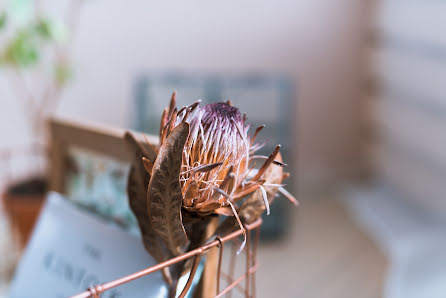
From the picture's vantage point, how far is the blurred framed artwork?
66.8 inches

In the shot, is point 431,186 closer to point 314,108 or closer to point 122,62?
point 314,108

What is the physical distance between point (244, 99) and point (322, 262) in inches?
24.5

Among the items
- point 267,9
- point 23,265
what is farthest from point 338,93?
point 23,265

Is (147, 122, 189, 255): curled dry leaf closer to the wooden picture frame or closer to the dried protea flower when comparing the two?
the dried protea flower

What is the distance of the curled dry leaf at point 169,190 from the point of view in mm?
361

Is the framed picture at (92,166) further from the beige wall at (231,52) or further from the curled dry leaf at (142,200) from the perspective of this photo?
the beige wall at (231,52)

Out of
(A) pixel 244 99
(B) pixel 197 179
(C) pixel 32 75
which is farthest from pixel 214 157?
(C) pixel 32 75

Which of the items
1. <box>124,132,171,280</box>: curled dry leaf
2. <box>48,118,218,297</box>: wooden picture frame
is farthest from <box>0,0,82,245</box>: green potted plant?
<box>124,132,171,280</box>: curled dry leaf

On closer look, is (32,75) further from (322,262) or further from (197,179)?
(197,179)

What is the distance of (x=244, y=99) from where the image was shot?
1741 millimetres

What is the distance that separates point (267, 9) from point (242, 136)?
5.50ft

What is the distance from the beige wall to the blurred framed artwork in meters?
0.22

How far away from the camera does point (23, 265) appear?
0.56 metres

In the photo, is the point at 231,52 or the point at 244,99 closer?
the point at 244,99
